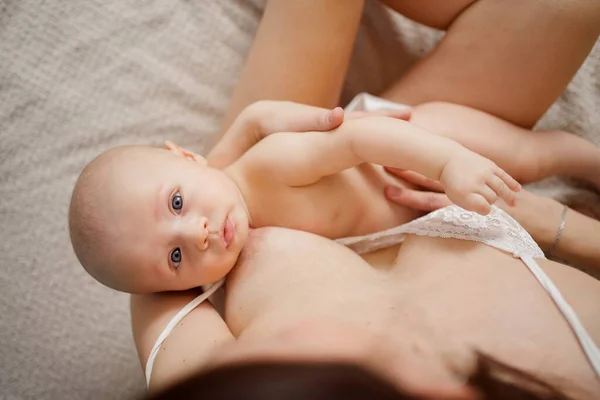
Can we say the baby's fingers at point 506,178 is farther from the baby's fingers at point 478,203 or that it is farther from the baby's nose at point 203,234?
the baby's nose at point 203,234

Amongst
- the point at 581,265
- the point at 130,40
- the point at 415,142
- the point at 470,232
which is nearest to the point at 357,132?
the point at 415,142

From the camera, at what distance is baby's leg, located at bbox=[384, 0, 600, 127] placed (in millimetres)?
875

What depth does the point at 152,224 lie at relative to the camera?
83 cm

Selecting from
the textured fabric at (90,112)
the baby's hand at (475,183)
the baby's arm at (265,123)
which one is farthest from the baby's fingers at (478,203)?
the textured fabric at (90,112)

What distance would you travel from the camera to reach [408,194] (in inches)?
36.3

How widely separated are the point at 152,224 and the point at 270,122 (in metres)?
0.29

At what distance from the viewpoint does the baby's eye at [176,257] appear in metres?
0.86

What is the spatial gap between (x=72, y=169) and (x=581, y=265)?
1057 mm

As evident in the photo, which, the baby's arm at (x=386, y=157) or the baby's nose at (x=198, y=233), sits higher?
the baby's arm at (x=386, y=157)

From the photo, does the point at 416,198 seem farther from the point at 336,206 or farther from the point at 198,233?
the point at 198,233

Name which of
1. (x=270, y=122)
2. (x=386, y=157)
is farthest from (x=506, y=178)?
(x=270, y=122)

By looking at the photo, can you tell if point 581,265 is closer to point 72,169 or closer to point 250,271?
point 250,271

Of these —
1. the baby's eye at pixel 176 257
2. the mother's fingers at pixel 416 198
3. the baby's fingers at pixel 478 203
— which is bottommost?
the baby's eye at pixel 176 257

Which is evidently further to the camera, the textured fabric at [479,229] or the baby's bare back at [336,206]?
the baby's bare back at [336,206]
